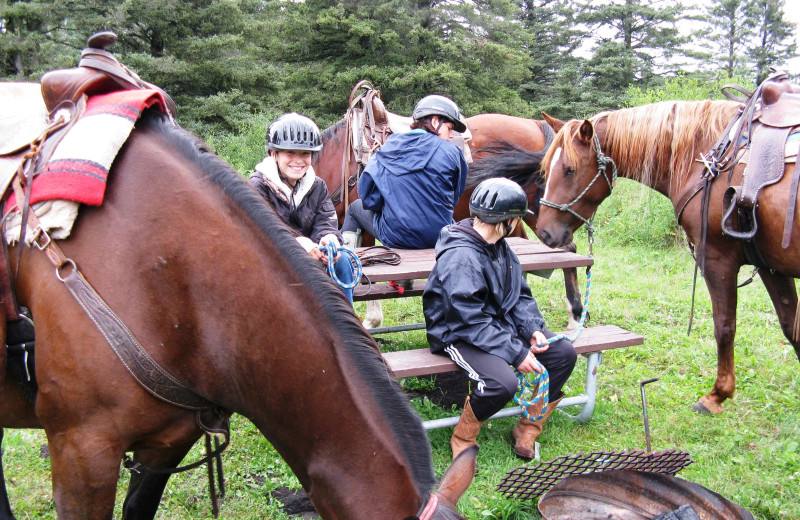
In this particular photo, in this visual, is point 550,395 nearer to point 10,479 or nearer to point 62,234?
point 62,234

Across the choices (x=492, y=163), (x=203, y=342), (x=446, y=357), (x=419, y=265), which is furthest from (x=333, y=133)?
(x=203, y=342)

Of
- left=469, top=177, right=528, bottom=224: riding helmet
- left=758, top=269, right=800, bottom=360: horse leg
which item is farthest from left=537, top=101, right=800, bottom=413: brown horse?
left=469, top=177, right=528, bottom=224: riding helmet

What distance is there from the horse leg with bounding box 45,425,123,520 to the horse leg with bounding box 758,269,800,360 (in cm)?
399

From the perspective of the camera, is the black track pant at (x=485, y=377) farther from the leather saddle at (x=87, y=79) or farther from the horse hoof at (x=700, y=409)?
the leather saddle at (x=87, y=79)

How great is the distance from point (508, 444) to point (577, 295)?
234 cm

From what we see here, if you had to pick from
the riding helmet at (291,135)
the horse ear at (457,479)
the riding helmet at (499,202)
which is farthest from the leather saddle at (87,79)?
the riding helmet at (499,202)

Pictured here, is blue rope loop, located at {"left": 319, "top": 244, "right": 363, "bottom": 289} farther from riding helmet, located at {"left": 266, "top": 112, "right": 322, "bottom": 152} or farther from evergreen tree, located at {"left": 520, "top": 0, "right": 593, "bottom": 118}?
evergreen tree, located at {"left": 520, "top": 0, "right": 593, "bottom": 118}

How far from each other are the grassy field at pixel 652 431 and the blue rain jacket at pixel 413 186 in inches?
52.0

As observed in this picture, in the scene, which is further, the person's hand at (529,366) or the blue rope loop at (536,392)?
the blue rope loop at (536,392)

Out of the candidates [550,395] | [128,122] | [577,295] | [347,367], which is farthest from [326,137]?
[347,367]

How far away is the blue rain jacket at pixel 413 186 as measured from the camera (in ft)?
13.5

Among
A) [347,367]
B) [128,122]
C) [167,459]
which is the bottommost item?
[167,459]

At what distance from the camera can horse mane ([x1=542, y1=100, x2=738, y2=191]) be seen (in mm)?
3844

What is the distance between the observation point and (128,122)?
1.70m
